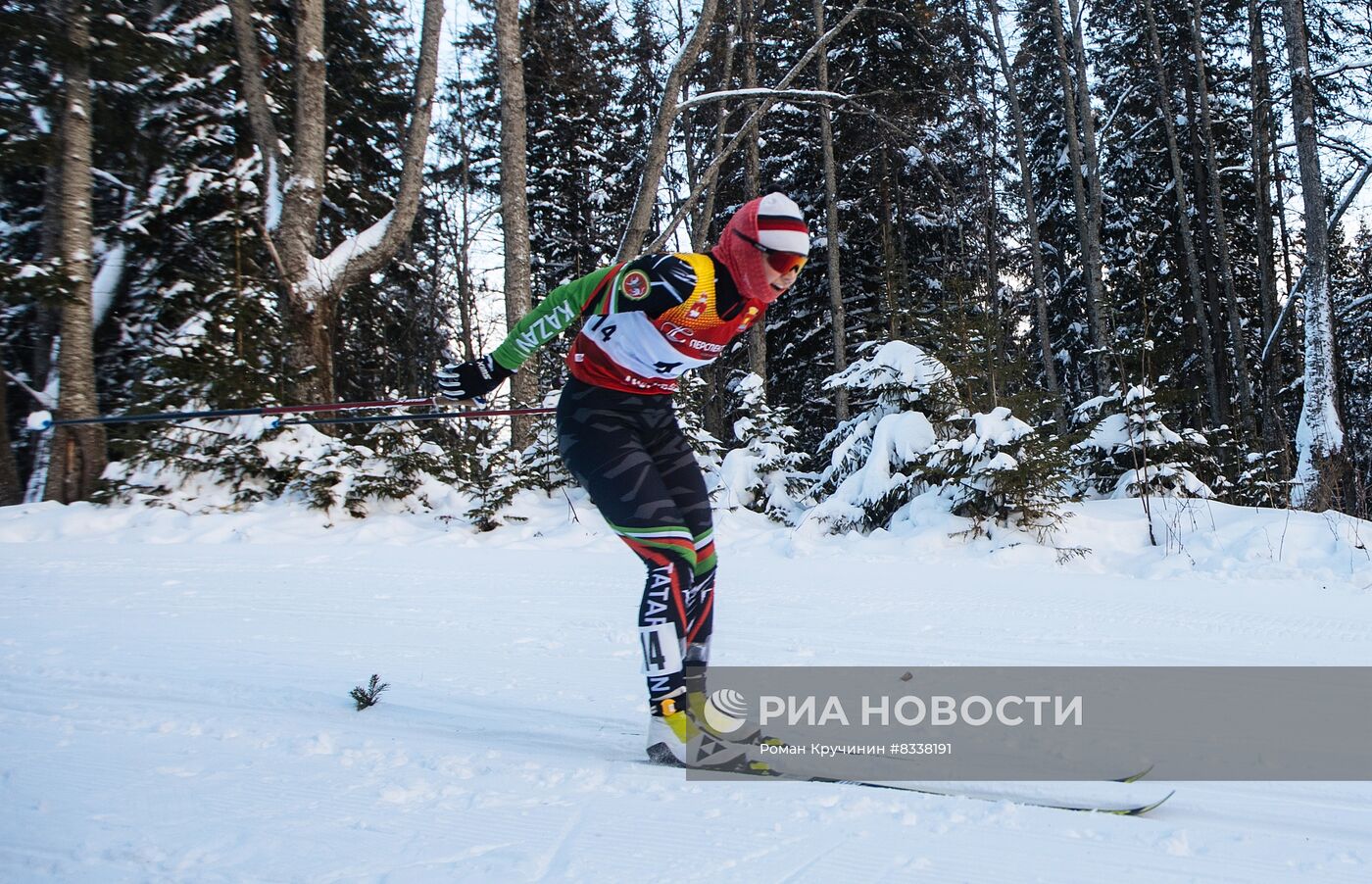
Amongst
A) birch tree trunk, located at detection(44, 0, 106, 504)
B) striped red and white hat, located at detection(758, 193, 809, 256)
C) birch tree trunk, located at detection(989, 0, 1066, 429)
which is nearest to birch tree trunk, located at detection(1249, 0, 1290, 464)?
birch tree trunk, located at detection(989, 0, 1066, 429)

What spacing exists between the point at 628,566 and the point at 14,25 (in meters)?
7.91

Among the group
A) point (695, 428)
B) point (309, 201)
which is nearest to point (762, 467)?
point (695, 428)

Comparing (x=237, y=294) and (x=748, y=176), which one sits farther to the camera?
(x=748, y=176)

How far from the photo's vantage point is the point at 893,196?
16422 mm

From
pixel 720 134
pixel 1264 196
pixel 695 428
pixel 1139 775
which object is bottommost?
pixel 1139 775

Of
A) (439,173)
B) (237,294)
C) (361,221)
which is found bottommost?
(237,294)

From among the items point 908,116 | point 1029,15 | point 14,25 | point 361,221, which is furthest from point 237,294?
point 1029,15

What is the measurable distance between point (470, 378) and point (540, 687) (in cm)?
127

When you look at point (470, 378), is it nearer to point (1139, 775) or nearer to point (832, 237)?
point (1139, 775)

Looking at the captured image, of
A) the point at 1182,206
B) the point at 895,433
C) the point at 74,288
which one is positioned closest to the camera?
the point at 895,433

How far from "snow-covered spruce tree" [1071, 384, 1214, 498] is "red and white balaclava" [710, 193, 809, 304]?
5376mm

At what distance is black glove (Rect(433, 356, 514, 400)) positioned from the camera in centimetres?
293

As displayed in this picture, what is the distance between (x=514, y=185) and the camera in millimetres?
9984

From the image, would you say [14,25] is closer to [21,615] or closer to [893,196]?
[21,615]
